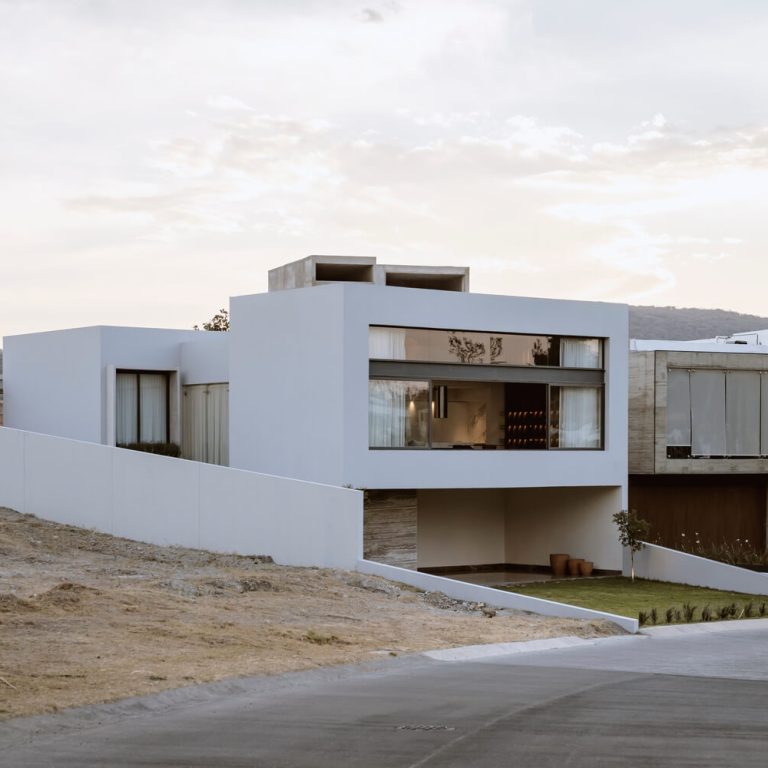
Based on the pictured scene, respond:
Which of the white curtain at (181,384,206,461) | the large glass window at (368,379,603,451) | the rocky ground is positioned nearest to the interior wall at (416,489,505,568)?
the large glass window at (368,379,603,451)

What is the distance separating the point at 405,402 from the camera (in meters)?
28.6

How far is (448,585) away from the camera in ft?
76.8

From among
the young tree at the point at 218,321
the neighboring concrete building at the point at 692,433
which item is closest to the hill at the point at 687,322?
the young tree at the point at 218,321

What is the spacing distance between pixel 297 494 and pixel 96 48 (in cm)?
1017

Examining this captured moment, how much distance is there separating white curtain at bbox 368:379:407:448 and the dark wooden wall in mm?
9397

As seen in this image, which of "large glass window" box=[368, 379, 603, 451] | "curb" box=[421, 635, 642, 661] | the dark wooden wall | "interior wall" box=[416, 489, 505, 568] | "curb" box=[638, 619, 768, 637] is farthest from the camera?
the dark wooden wall

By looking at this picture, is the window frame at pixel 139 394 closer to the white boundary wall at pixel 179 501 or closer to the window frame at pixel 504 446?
the white boundary wall at pixel 179 501

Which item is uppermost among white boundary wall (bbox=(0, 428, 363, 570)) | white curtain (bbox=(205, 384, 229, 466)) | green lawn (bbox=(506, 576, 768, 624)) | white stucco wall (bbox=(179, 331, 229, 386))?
white stucco wall (bbox=(179, 331, 229, 386))

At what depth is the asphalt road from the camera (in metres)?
10.1

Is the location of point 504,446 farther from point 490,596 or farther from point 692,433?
point 490,596

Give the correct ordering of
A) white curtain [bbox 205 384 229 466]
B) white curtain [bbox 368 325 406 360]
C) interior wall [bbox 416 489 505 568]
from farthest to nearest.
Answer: white curtain [bbox 205 384 229 466] < interior wall [bbox 416 489 505 568] < white curtain [bbox 368 325 406 360]

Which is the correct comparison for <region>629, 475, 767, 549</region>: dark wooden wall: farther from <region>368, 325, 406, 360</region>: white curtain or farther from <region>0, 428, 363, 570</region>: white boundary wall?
<region>0, 428, 363, 570</region>: white boundary wall

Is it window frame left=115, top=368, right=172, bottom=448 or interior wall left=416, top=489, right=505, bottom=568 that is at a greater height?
window frame left=115, top=368, right=172, bottom=448

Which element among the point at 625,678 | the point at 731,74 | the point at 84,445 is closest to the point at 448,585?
the point at 625,678
